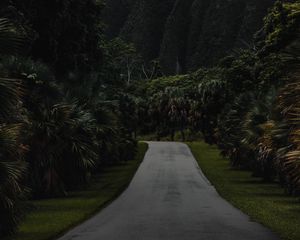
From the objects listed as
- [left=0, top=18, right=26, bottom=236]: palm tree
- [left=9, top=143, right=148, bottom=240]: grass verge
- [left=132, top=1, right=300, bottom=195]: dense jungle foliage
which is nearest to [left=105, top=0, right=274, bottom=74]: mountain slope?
[left=132, top=1, right=300, bottom=195]: dense jungle foliage

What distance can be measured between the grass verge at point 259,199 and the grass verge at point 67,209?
16.7ft

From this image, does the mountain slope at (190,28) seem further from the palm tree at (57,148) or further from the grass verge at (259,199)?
the palm tree at (57,148)

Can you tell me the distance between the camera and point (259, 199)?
26672 millimetres

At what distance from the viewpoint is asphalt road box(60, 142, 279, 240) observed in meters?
15.2

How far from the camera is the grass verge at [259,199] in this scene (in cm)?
1817

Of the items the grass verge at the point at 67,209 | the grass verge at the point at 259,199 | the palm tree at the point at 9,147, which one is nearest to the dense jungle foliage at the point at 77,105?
the palm tree at the point at 9,147

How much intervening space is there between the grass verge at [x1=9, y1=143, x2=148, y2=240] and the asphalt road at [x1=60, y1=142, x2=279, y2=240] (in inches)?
20.0

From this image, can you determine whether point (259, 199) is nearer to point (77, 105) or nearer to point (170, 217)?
point (170, 217)

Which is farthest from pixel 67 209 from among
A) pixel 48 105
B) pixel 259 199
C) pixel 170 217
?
pixel 259 199

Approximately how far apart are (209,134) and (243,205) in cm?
5855

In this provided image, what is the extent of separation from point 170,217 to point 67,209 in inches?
205

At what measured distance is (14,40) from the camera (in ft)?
49.7

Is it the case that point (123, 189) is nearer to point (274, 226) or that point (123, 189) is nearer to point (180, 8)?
point (274, 226)

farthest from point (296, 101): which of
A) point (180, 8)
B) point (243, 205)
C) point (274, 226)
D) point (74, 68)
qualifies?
point (180, 8)
